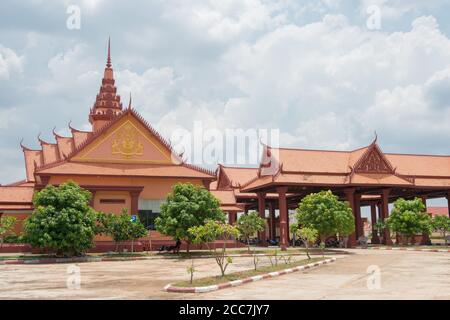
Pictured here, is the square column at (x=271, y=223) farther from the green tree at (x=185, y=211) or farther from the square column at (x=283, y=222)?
the green tree at (x=185, y=211)

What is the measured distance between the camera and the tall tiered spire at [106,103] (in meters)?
54.3

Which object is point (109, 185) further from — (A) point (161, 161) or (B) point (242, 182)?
(B) point (242, 182)

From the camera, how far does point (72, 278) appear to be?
63.4ft

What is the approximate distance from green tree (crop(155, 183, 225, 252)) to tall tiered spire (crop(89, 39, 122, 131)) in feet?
74.2

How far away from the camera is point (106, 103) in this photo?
54.8m

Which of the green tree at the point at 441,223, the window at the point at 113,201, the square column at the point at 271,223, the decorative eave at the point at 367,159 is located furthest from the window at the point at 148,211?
the square column at the point at 271,223

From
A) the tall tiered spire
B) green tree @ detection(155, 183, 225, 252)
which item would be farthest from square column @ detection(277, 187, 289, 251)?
the tall tiered spire

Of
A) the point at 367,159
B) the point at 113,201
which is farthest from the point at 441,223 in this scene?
the point at 113,201

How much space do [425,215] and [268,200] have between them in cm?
1922

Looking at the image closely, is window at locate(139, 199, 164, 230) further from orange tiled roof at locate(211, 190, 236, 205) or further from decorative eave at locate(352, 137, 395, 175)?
decorative eave at locate(352, 137, 395, 175)

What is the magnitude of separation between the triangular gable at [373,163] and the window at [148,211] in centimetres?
1907

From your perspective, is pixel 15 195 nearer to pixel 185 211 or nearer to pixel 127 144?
pixel 127 144

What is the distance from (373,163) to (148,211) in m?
21.8

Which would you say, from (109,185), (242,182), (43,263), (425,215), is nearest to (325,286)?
(43,263)
